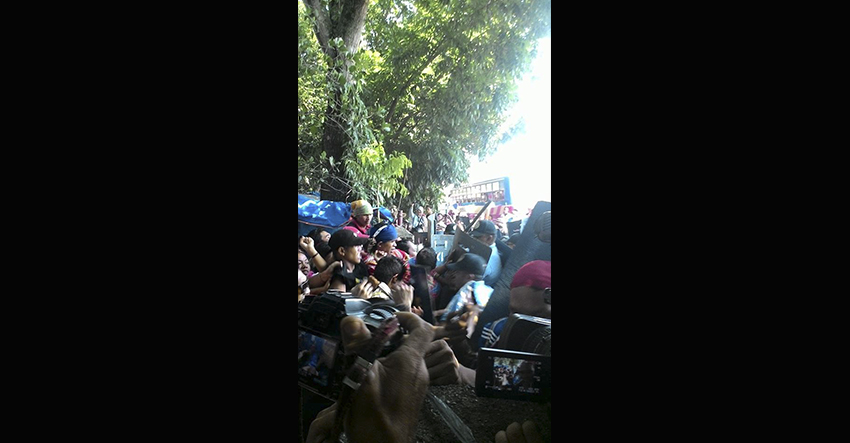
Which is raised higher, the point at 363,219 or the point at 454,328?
the point at 363,219

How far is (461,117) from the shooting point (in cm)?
196

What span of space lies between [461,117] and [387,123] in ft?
1.08

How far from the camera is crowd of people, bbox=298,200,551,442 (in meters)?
1.78

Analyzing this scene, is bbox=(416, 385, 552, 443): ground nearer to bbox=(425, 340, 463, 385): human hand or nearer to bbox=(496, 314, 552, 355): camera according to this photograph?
bbox=(425, 340, 463, 385): human hand

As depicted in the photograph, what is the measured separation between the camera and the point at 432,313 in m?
1.92

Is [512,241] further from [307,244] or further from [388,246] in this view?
[307,244]

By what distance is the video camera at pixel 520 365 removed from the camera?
1693 mm

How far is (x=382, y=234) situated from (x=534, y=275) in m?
0.72

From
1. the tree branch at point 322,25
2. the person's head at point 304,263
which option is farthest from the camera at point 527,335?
the tree branch at point 322,25

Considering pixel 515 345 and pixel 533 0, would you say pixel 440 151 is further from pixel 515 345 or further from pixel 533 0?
pixel 515 345

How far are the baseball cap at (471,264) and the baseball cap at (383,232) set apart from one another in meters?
0.36

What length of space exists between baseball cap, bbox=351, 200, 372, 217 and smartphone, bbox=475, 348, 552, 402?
0.78 m

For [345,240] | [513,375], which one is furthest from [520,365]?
[345,240]

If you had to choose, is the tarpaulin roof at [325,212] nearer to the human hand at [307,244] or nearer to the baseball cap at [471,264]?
the human hand at [307,244]
